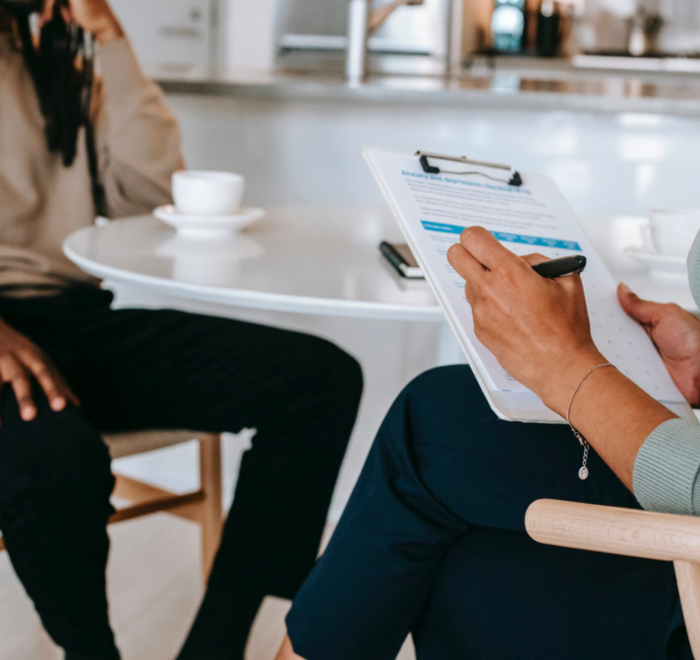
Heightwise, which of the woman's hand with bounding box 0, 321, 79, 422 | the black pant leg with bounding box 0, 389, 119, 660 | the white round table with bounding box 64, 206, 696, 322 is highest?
the white round table with bounding box 64, 206, 696, 322

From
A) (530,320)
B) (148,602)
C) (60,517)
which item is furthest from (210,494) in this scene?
(530,320)

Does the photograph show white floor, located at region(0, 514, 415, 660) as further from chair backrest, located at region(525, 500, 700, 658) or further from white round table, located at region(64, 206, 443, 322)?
chair backrest, located at region(525, 500, 700, 658)

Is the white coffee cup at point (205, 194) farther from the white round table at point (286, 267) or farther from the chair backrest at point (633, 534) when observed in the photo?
the chair backrest at point (633, 534)

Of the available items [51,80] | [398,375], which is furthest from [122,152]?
[398,375]

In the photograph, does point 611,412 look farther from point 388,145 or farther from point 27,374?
point 388,145

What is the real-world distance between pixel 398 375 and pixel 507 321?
124 centimetres

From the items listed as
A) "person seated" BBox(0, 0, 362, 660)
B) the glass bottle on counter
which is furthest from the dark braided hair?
the glass bottle on counter

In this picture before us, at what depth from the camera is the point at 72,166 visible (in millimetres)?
1265

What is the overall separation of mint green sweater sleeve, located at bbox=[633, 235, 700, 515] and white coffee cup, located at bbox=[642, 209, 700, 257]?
44 cm

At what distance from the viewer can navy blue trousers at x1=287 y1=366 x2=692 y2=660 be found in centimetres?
65

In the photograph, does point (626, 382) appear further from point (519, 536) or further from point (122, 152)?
point (122, 152)

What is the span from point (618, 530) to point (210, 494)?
1.06 m

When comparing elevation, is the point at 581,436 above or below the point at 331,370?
above

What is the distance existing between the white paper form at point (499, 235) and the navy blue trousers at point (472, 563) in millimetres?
67
